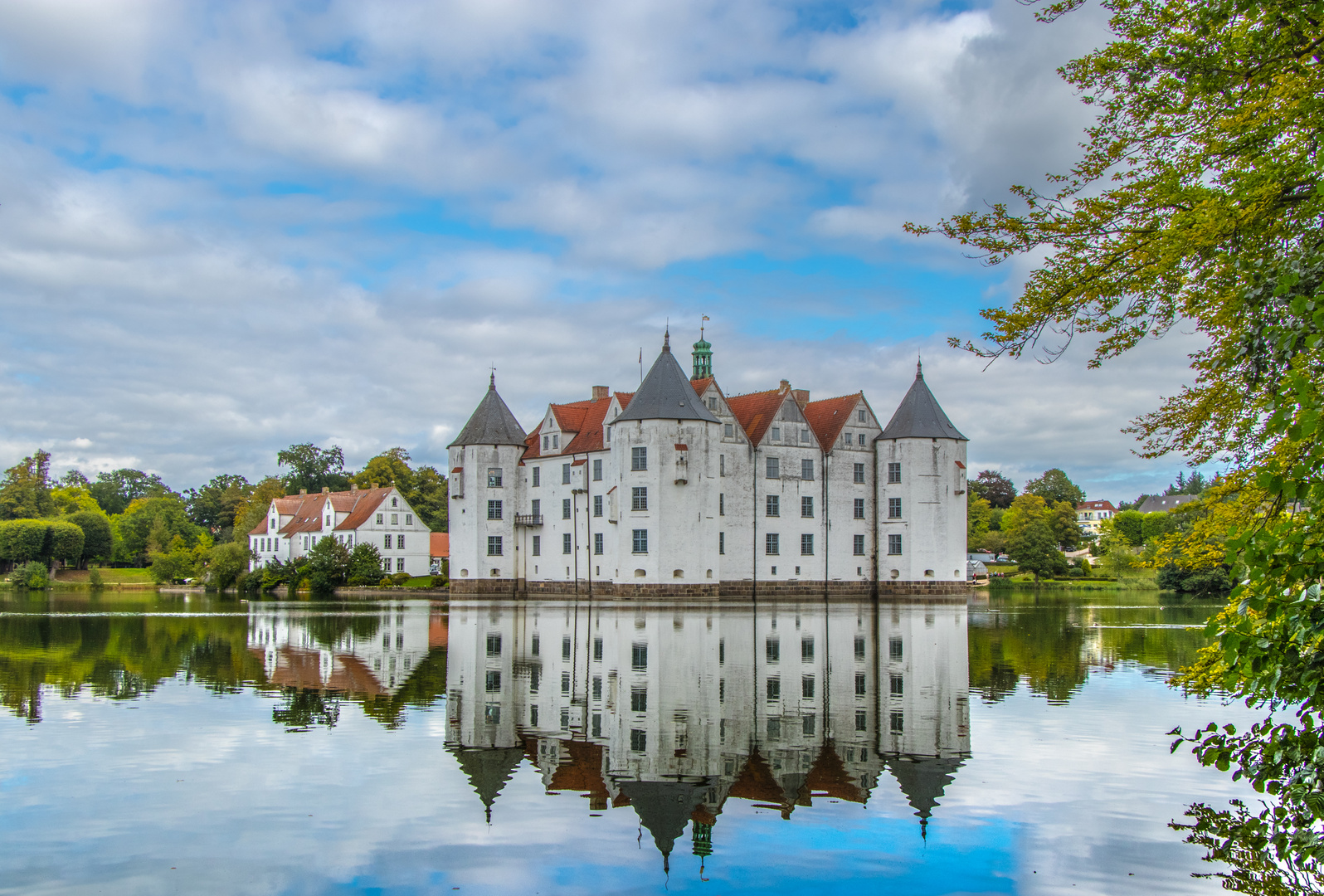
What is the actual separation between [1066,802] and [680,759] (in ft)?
12.2

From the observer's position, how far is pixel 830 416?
55906 mm

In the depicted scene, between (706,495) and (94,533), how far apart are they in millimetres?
72139

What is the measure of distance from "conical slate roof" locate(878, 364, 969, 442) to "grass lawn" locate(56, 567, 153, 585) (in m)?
62.9

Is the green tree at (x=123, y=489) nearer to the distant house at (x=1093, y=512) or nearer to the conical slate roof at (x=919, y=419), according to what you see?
the conical slate roof at (x=919, y=419)

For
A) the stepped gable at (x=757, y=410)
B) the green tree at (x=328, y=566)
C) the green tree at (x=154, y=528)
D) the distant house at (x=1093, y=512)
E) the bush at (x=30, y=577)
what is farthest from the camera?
the distant house at (x=1093, y=512)

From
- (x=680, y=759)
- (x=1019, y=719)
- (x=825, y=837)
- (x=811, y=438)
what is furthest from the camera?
(x=811, y=438)

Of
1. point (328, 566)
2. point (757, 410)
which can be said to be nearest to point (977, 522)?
point (757, 410)

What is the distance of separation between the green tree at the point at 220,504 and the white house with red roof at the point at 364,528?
80.6 feet

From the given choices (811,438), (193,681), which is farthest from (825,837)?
(811,438)

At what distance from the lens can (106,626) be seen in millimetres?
32156

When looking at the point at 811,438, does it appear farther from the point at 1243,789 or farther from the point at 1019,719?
the point at 1243,789

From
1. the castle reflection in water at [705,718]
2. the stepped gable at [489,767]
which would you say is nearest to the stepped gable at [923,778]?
the castle reflection in water at [705,718]

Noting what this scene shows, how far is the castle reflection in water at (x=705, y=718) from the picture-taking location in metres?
9.77

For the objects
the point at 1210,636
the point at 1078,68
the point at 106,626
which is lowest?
the point at 106,626
